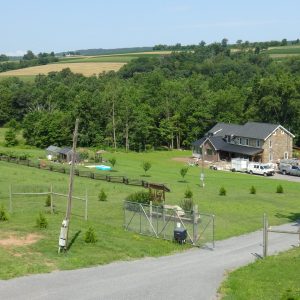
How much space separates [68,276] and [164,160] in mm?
62537

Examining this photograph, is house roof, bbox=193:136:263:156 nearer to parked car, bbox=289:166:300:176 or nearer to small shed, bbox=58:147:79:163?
parked car, bbox=289:166:300:176

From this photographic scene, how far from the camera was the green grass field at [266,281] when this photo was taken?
19203 millimetres

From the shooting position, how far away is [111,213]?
116ft

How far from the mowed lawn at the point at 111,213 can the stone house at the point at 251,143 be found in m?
11.8

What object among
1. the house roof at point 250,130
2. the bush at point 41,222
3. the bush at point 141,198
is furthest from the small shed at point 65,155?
the bush at point 41,222

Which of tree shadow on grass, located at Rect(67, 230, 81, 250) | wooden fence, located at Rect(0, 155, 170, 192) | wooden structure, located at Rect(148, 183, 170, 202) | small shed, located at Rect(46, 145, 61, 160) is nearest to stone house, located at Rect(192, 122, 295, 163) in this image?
small shed, located at Rect(46, 145, 61, 160)

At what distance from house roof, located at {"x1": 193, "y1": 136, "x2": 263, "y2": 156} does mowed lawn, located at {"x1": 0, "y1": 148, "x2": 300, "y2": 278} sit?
10556mm

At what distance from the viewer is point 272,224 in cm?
3447

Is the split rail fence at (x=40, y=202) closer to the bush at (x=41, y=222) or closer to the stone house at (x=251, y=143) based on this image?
the bush at (x=41, y=222)

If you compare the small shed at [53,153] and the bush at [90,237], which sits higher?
the bush at [90,237]

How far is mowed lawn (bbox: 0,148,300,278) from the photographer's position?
23864 millimetres

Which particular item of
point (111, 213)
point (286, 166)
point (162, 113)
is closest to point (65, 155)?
point (286, 166)

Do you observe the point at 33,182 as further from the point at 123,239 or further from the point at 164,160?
the point at 164,160

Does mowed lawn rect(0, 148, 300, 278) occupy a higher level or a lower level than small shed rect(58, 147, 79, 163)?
higher
